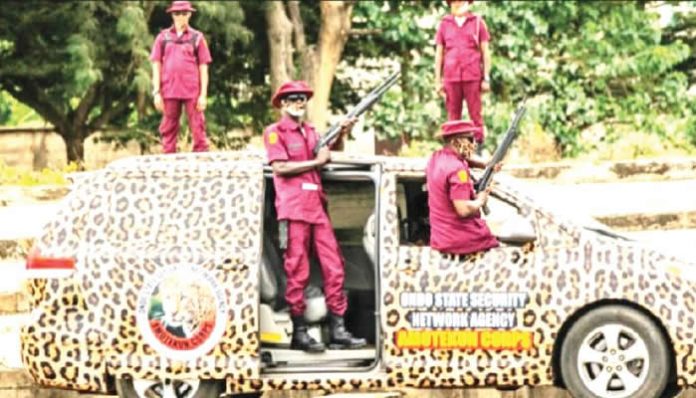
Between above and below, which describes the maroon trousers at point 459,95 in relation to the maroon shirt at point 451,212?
above

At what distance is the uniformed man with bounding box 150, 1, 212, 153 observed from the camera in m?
17.5

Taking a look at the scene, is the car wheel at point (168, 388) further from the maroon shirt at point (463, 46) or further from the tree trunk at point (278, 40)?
the tree trunk at point (278, 40)

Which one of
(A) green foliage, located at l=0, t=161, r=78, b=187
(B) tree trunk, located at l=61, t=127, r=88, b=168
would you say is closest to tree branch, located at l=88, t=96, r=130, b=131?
(B) tree trunk, located at l=61, t=127, r=88, b=168

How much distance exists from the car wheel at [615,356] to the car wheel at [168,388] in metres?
1.86

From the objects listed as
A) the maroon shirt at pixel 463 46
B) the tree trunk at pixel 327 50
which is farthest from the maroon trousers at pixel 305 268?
the tree trunk at pixel 327 50

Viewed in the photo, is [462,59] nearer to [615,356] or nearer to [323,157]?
[323,157]

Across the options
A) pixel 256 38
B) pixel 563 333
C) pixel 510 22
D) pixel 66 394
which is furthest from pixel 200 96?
pixel 256 38

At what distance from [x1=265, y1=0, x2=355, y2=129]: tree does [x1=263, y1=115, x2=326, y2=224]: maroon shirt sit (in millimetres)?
17669

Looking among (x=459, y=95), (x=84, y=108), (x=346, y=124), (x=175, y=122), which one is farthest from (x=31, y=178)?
(x=346, y=124)

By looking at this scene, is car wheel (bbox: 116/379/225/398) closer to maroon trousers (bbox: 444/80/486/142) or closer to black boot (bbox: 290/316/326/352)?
black boot (bbox: 290/316/326/352)

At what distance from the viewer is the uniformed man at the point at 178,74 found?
1750 cm

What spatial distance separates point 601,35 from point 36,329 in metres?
18.2

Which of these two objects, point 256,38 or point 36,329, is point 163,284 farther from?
point 256,38

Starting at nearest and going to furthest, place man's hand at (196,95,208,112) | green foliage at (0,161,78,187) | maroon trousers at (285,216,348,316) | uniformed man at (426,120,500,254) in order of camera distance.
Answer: uniformed man at (426,120,500,254), maroon trousers at (285,216,348,316), man's hand at (196,95,208,112), green foliage at (0,161,78,187)
